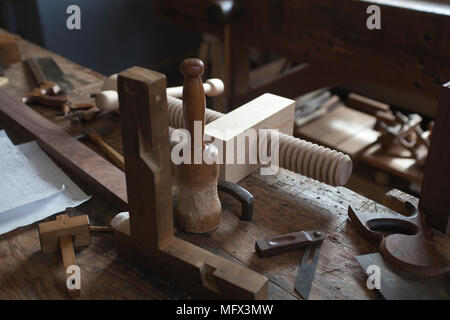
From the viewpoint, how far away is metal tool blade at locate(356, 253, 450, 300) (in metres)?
0.68

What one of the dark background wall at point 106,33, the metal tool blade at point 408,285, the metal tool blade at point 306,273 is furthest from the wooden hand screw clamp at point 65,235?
the dark background wall at point 106,33

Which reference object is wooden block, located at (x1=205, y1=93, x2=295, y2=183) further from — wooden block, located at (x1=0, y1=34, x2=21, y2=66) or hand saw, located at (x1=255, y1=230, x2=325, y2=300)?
wooden block, located at (x1=0, y1=34, x2=21, y2=66)

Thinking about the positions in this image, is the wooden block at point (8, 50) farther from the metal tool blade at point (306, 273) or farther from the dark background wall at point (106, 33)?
the metal tool blade at point (306, 273)

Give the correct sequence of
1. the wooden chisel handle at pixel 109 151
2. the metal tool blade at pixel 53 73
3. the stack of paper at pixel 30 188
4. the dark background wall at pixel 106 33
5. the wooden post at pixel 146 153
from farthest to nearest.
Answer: the dark background wall at pixel 106 33 → the metal tool blade at pixel 53 73 → the wooden chisel handle at pixel 109 151 → the stack of paper at pixel 30 188 → the wooden post at pixel 146 153

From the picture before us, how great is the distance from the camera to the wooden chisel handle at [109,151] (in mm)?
1030

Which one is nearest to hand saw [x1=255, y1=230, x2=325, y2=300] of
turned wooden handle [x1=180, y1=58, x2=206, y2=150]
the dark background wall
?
turned wooden handle [x1=180, y1=58, x2=206, y2=150]

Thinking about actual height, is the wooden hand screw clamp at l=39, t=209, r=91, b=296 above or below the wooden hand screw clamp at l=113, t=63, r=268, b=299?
below

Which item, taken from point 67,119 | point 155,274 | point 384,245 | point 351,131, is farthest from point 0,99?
point 351,131

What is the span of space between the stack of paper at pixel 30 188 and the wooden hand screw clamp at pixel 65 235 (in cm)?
9

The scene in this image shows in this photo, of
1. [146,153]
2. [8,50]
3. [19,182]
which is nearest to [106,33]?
[8,50]

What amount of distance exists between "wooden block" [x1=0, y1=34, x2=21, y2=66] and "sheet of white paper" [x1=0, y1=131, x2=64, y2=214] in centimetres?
66

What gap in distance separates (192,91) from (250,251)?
29cm

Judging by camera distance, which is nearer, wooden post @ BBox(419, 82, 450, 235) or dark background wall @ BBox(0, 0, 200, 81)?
wooden post @ BBox(419, 82, 450, 235)
